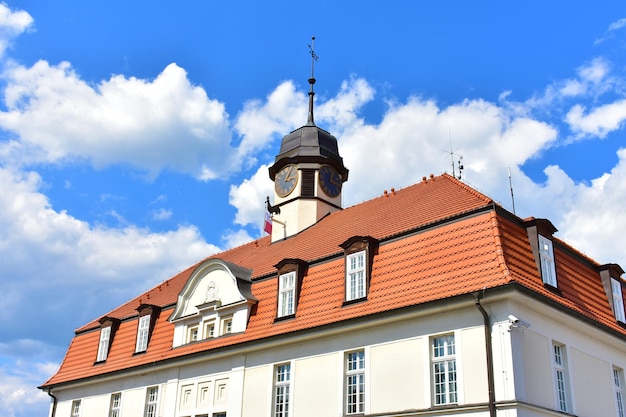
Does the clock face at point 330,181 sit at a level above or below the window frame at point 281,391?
above

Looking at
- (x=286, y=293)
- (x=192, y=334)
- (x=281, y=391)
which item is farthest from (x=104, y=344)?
(x=281, y=391)

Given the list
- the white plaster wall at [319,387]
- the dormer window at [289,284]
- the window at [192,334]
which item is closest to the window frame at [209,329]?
the window at [192,334]

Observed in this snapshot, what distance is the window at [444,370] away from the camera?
60.5 feet

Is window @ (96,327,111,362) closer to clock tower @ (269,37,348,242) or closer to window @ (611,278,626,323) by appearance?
clock tower @ (269,37,348,242)

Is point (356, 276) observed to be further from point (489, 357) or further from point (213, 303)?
point (213, 303)

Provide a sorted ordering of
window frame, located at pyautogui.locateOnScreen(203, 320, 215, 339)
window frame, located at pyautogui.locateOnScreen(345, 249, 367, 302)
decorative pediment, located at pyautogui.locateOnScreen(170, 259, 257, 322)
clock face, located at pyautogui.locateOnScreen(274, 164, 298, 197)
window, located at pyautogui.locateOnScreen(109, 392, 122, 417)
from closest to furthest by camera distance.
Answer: window frame, located at pyautogui.locateOnScreen(345, 249, 367, 302)
decorative pediment, located at pyautogui.locateOnScreen(170, 259, 257, 322)
window frame, located at pyautogui.locateOnScreen(203, 320, 215, 339)
window, located at pyautogui.locateOnScreen(109, 392, 122, 417)
clock face, located at pyautogui.locateOnScreen(274, 164, 298, 197)

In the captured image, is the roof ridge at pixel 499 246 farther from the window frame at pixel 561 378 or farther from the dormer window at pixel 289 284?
the dormer window at pixel 289 284

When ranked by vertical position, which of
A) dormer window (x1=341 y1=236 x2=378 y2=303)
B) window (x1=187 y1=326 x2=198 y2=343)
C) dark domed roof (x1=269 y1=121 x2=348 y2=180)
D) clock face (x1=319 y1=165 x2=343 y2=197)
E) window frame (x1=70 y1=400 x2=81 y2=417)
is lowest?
window frame (x1=70 y1=400 x2=81 y2=417)

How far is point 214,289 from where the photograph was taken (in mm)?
27203

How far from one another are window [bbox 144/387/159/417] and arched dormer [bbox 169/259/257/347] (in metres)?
2.07

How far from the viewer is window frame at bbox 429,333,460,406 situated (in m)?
18.4

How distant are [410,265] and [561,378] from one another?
17.1ft

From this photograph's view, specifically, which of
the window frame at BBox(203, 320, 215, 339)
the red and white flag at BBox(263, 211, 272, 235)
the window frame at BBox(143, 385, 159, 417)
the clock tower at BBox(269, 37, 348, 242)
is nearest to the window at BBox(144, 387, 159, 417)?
the window frame at BBox(143, 385, 159, 417)

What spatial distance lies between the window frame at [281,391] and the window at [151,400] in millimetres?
6656
